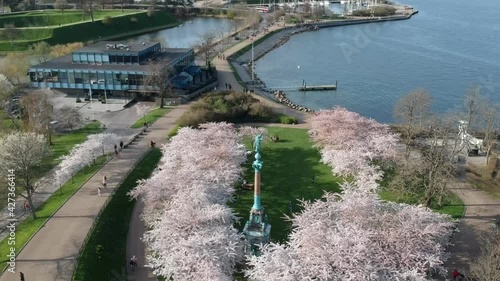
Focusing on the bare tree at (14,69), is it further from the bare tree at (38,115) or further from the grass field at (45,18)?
the grass field at (45,18)

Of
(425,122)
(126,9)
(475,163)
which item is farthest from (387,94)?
(126,9)

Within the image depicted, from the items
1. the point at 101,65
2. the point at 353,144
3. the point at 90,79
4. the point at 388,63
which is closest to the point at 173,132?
the point at 353,144

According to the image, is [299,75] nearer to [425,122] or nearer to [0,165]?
[425,122]

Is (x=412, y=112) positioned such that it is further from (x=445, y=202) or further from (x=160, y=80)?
(x=160, y=80)

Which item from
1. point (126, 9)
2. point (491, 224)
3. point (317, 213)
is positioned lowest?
point (491, 224)

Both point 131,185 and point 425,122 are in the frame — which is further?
point 425,122

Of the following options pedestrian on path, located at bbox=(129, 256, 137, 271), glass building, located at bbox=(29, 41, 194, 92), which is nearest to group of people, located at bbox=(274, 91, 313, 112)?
glass building, located at bbox=(29, 41, 194, 92)

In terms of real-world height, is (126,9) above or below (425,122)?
above
